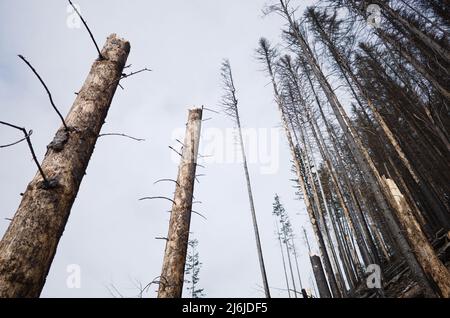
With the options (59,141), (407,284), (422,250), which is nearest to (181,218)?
(59,141)

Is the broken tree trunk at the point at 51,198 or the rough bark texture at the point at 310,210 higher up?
the rough bark texture at the point at 310,210

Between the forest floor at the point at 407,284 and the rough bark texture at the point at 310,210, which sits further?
the rough bark texture at the point at 310,210

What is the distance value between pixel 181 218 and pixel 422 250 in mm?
4535

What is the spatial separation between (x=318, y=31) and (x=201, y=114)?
9.01 meters

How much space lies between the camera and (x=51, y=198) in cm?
191

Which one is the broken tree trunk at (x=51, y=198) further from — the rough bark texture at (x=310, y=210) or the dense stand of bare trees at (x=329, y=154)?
the rough bark texture at (x=310, y=210)

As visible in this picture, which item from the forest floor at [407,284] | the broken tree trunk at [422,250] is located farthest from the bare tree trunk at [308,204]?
the broken tree trunk at [422,250]

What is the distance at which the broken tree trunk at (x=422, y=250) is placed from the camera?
4.35m

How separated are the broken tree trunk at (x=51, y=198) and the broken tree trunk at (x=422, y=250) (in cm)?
568

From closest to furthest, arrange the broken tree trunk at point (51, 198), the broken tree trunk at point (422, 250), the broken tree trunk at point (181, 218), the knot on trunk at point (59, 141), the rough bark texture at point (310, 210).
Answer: the broken tree trunk at point (51, 198), the knot on trunk at point (59, 141), the broken tree trunk at point (181, 218), the broken tree trunk at point (422, 250), the rough bark texture at point (310, 210)

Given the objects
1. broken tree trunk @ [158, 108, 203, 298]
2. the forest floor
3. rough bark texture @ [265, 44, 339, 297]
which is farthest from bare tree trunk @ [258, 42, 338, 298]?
broken tree trunk @ [158, 108, 203, 298]

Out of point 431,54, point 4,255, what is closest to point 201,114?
point 4,255

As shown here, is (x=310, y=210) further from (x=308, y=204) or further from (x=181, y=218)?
(x=181, y=218)

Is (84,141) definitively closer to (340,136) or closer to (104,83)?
(104,83)
